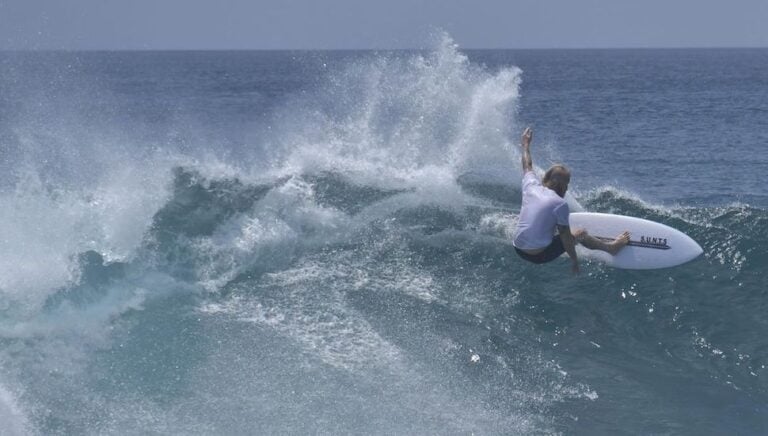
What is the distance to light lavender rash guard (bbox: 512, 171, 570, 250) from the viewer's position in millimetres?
8664

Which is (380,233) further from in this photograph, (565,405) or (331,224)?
(565,405)

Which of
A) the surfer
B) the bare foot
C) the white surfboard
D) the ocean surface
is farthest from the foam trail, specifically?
the bare foot

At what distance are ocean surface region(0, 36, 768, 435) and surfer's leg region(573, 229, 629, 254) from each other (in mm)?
741

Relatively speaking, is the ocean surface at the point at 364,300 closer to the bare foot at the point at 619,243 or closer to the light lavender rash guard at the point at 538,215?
the bare foot at the point at 619,243

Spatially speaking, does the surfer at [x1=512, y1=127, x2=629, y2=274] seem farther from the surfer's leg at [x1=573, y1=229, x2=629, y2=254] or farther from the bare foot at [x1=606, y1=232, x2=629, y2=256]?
the bare foot at [x1=606, y1=232, x2=629, y2=256]

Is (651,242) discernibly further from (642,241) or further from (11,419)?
(11,419)

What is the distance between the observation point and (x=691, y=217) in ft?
42.4

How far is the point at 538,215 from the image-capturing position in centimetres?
877

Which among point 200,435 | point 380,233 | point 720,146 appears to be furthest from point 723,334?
point 720,146

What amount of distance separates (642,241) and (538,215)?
2553 mm

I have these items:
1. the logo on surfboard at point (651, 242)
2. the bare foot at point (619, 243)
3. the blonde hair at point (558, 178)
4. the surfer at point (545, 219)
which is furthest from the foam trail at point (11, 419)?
the logo on surfboard at point (651, 242)

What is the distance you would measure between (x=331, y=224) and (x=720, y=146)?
19.7 m

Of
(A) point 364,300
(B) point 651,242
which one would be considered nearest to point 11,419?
(A) point 364,300

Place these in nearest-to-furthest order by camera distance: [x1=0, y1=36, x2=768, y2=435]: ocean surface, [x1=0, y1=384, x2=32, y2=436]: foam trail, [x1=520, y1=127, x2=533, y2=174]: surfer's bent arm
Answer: [x1=0, y1=384, x2=32, y2=436]: foam trail < [x1=0, y1=36, x2=768, y2=435]: ocean surface < [x1=520, y1=127, x2=533, y2=174]: surfer's bent arm
